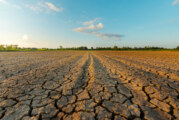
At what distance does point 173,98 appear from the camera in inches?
58.2

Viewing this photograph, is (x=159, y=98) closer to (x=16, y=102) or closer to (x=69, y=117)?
(x=69, y=117)

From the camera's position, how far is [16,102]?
4.46 ft

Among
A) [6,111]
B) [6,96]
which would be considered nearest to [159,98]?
[6,111]

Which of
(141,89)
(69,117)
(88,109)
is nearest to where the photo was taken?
(69,117)

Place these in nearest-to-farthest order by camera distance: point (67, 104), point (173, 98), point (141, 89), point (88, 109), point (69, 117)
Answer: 1. point (69, 117)
2. point (88, 109)
3. point (67, 104)
4. point (173, 98)
5. point (141, 89)

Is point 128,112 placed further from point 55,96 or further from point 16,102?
point 16,102

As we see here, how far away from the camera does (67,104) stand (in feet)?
4.35

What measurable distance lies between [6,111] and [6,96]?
0.50 m

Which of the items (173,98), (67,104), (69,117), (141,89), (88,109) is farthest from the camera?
(141,89)

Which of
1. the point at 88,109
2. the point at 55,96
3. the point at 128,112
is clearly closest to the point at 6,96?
the point at 55,96

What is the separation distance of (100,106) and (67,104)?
1.78 ft

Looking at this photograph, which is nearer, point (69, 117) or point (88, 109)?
point (69, 117)

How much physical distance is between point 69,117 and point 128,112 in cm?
83

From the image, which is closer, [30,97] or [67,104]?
[67,104]
